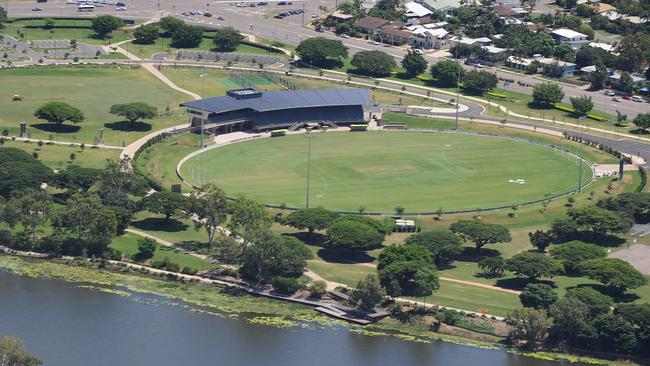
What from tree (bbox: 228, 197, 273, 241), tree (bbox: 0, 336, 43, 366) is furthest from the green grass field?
tree (bbox: 0, 336, 43, 366)

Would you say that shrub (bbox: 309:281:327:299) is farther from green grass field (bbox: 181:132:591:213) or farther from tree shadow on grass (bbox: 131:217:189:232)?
green grass field (bbox: 181:132:591:213)

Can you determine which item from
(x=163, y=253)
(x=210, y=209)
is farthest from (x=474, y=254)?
(x=163, y=253)

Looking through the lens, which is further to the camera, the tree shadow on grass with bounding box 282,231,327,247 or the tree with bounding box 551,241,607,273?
the tree shadow on grass with bounding box 282,231,327,247

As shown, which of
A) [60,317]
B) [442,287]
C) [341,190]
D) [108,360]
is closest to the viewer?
[108,360]

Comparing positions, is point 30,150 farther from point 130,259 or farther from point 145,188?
point 130,259

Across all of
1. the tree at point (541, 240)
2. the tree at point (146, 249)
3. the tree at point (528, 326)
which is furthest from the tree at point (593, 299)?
the tree at point (146, 249)

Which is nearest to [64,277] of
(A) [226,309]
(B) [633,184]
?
(A) [226,309]
